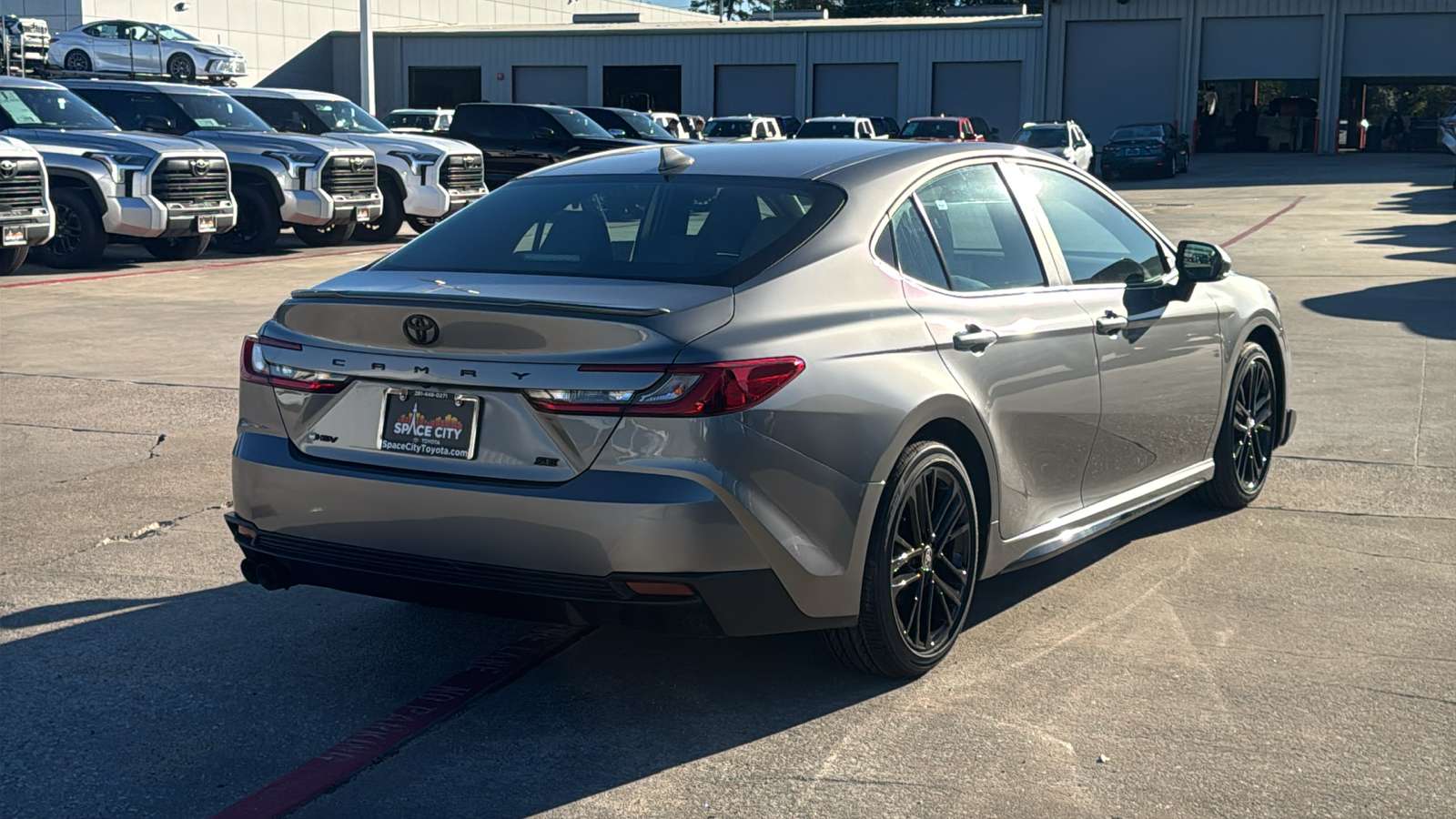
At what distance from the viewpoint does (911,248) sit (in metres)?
4.78

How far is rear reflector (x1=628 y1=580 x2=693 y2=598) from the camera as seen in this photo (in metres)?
3.93

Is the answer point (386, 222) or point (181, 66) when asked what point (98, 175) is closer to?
point (386, 222)

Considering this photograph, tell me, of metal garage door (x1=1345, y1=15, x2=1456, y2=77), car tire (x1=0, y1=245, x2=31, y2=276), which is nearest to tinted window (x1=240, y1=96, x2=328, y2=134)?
car tire (x1=0, y1=245, x2=31, y2=276)

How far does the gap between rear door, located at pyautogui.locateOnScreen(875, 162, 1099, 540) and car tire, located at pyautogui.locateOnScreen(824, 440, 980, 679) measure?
0.23 m

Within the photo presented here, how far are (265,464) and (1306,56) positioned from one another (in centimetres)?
5199

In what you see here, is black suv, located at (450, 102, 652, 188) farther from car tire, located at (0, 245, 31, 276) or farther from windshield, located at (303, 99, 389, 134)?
car tire, located at (0, 245, 31, 276)

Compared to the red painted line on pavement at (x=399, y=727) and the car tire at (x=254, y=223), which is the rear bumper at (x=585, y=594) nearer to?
the red painted line on pavement at (x=399, y=727)

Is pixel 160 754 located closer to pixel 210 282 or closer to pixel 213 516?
pixel 213 516

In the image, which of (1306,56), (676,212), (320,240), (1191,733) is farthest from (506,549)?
(1306,56)

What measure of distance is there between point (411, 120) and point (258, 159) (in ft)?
→ 64.4

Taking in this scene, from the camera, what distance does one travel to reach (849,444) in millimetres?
4172

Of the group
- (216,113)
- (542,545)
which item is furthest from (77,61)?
(542,545)

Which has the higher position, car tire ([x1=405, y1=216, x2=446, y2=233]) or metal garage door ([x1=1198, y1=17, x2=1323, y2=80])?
metal garage door ([x1=1198, y1=17, x2=1323, y2=80])

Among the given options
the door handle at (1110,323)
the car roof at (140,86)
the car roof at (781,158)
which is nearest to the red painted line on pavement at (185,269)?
the car roof at (140,86)
